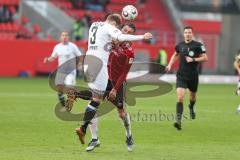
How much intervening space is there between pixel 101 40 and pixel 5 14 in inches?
1339

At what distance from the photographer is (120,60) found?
46.8ft

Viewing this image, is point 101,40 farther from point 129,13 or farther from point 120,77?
point 129,13

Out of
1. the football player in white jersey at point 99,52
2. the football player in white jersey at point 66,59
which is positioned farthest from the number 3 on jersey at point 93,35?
the football player in white jersey at point 66,59

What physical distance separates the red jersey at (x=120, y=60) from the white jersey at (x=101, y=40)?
0.51m

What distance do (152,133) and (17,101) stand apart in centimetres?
981

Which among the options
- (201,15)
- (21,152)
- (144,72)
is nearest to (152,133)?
(21,152)

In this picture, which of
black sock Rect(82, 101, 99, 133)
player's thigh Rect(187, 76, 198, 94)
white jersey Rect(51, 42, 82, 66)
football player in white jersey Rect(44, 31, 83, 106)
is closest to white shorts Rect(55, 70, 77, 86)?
football player in white jersey Rect(44, 31, 83, 106)

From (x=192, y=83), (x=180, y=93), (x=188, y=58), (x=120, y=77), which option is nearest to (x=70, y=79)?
(x=192, y=83)

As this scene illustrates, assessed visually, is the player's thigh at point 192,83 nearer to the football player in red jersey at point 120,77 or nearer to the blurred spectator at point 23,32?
the football player in red jersey at point 120,77

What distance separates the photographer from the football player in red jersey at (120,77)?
45.4 feet

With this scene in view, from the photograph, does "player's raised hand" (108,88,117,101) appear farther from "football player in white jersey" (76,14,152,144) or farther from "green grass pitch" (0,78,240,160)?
"green grass pitch" (0,78,240,160)

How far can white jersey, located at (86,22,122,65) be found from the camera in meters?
13.5

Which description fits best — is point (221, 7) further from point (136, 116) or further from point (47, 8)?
point (136, 116)

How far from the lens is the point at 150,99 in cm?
2858
